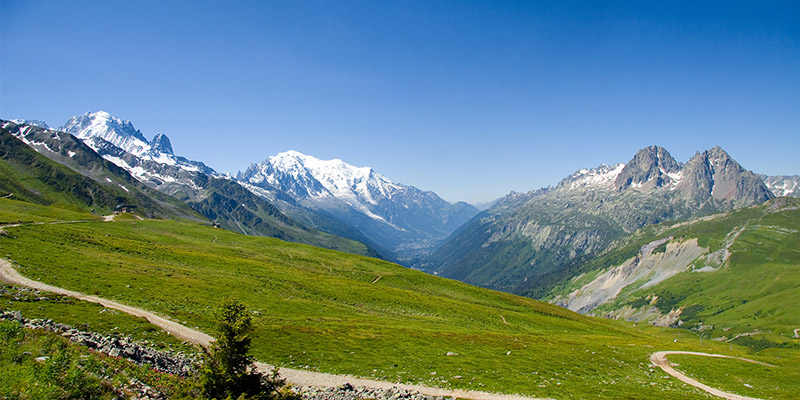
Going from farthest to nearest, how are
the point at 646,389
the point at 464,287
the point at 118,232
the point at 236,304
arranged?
1. the point at 464,287
2. the point at 118,232
3. the point at 646,389
4. the point at 236,304

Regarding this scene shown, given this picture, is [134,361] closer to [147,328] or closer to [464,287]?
[147,328]

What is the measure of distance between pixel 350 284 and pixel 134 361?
200ft

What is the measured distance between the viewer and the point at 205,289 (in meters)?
59.1

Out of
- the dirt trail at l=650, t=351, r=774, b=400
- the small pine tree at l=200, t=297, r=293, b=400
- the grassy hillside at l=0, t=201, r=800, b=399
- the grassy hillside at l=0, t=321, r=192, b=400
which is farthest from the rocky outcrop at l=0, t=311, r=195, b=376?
the dirt trail at l=650, t=351, r=774, b=400

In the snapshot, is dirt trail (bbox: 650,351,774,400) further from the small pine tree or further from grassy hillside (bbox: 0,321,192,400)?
grassy hillside (bbox: 0,321,192,400)

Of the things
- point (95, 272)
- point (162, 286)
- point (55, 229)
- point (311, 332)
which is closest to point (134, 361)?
point (311, 332)

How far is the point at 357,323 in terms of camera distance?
56.4m

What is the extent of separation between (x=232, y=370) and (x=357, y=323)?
37.7 meters

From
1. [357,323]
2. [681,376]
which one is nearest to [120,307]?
[357,323]

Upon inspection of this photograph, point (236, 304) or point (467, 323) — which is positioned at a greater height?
point (236, 304)

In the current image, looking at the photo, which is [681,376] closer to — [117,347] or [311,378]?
[311,378]

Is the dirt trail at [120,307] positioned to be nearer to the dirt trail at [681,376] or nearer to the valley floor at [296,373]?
the valley floor at [296,373]

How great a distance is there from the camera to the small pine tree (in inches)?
755

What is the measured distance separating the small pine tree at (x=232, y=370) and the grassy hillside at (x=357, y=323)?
17238mm
